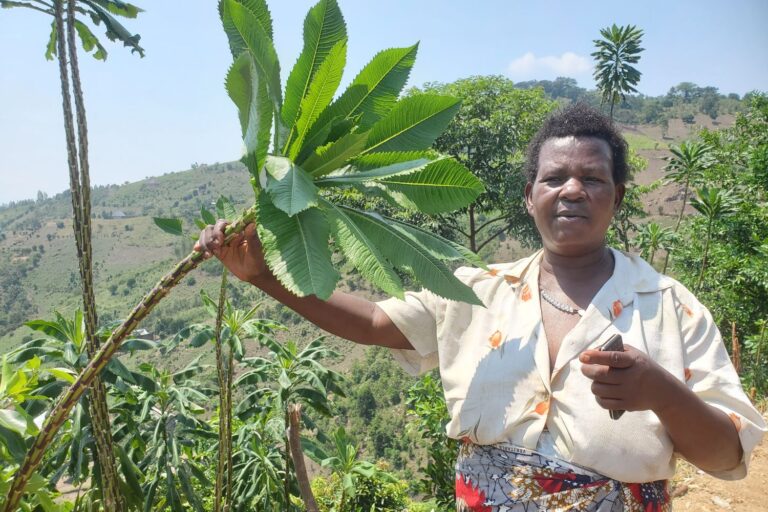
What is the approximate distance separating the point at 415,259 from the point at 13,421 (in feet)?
3.34

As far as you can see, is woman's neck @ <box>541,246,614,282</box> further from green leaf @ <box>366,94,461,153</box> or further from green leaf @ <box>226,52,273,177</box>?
green leaf @ <box>226,52,273,177</box>

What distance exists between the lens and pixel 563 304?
1478 millimetres

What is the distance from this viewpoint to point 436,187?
49.9 inches

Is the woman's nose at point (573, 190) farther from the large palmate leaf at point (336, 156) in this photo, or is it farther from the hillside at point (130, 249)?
the hillside at point (130, 249)

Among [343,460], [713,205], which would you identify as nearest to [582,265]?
[343,460]

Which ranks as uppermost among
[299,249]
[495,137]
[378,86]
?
[495,137]

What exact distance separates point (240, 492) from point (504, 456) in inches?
96.7

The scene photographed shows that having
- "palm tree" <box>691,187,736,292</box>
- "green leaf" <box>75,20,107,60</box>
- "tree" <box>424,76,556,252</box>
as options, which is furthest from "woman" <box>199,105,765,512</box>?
"tree" <box>424,76,556,252</box>

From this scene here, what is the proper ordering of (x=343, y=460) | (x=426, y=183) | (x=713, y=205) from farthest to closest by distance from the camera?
(x=713, y=205) < (x=343, y=460) < (x=426, y=183)

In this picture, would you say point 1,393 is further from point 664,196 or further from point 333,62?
point 664,196

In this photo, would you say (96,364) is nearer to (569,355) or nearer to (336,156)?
(336,156)

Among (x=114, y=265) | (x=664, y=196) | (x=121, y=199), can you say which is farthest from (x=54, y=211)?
(x=664, y=196)

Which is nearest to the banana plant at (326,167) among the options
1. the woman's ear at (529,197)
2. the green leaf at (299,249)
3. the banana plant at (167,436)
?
the green leaf at (299,249)

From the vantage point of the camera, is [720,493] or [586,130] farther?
[720,493]
